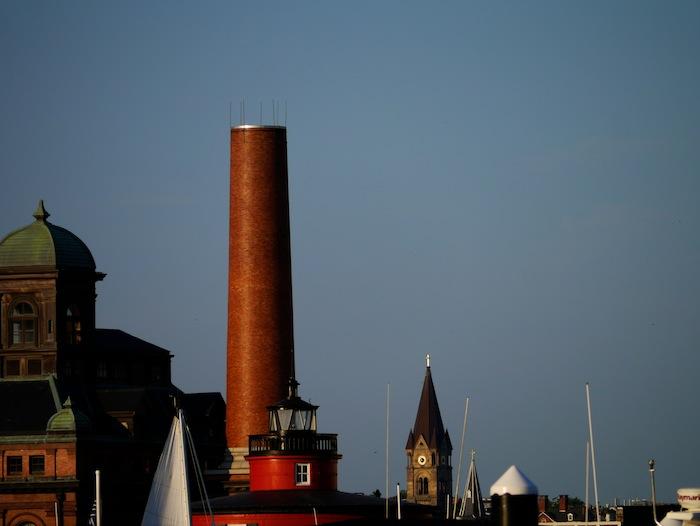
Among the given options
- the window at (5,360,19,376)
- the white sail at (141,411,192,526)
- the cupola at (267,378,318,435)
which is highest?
the window at (5,360,19,376)

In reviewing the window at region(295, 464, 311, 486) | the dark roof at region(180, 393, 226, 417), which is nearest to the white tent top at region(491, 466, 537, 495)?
the window at region(295, 464, 311, 486)

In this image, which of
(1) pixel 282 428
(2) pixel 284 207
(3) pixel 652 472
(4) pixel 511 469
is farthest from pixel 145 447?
(4) pixel 511 469

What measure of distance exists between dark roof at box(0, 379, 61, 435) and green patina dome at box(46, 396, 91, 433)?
83 centimetres

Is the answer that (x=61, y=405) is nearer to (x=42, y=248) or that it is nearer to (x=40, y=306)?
(x=40, y=306)

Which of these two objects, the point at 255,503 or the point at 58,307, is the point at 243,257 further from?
the point at 255,503

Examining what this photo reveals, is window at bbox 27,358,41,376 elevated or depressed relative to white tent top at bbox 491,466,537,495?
elevated

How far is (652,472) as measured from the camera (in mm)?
71938

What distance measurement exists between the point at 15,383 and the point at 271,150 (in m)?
18.3

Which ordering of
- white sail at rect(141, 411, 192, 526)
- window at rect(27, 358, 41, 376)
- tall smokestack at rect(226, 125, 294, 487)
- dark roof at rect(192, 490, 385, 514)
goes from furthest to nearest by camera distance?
window at rect(27, 358, 41, 376)
tall smokestack at rect(226, 125, 294, 487)
dark roof at rect(192, 490, 385, 514)
white sail at rect(141, 411, 192, 526)

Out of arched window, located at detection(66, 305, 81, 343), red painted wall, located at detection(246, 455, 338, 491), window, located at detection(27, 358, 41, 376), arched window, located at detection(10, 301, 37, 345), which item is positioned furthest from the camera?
arched window, located at detection(66, 305, 81, 343)

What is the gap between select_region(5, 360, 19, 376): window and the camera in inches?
4232

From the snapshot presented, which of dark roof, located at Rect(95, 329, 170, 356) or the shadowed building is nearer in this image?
the shadowed building

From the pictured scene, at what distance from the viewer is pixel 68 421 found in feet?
333

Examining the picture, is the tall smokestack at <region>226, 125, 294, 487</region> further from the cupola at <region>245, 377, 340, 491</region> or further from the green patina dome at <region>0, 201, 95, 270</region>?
the cupola at <region>245, 377, 340, 491</region>
